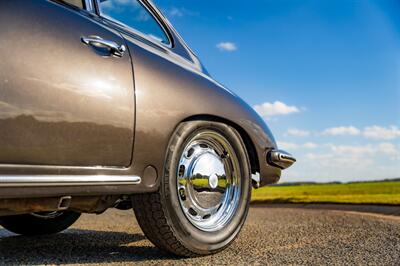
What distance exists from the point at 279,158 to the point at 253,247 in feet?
2.41

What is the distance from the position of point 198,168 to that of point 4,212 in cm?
120

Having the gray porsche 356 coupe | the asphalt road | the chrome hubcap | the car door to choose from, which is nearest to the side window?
the gray porsche 356 coupe

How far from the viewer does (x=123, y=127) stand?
2576mm

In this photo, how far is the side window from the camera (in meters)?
3.07

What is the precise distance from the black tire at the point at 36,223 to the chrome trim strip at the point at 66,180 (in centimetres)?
176

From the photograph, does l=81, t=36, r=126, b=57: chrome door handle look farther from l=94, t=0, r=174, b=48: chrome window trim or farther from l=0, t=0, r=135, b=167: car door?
l=94, t=0, r=174, b=48: chrome window trim

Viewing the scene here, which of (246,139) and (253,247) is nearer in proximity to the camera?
(253,247)

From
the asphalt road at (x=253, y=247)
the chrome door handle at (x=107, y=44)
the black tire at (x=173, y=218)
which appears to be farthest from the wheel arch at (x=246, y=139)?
the chrome door handle at (x=107, y=44)

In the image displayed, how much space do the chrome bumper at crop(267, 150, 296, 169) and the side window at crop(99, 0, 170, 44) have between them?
1.13 meters

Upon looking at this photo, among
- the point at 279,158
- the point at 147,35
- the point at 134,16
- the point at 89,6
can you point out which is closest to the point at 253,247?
the point at 279,158

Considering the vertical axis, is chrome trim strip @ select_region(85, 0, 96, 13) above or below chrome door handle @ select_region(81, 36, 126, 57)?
above

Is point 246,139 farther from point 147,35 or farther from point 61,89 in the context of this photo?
point 61,89

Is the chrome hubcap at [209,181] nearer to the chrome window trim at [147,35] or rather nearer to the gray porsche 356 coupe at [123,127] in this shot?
the gray porsche 356 coupe at [123,127]

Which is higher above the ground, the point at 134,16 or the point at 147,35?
the point at 134,16
